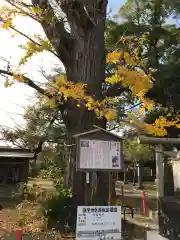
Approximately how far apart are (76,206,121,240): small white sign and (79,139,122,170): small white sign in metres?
0.81

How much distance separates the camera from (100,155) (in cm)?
577

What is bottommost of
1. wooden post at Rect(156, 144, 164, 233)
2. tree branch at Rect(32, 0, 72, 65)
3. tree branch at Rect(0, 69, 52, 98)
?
wooden post at Rect(156, 144, 164, 233)

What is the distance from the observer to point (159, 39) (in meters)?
14.8

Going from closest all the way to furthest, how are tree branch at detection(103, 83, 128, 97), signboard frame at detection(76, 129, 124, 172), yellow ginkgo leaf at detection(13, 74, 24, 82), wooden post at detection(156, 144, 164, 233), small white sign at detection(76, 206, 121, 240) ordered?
small white sign at detection(76, 206, 121, 240) → signboard frame at detection(76, 129, 124, 172) → wooden post at detection(156, 144, 164, 233) → yellow ginkgo leaf at detection(13, 74, 24, 82) → tree branch at detection(103, 83, 128, 97)

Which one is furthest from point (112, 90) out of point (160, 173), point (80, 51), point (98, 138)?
point (98, 138)

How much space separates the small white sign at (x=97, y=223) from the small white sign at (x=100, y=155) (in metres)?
0.81

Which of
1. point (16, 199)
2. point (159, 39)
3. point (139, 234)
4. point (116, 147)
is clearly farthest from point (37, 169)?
point (116, 147)

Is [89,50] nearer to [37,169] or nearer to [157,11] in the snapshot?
[157,11]

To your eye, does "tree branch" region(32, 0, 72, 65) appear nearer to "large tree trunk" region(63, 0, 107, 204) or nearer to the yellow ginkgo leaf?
"large tree trunk" region(63, 0, 107, 204)

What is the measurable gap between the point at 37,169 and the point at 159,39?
18.1m

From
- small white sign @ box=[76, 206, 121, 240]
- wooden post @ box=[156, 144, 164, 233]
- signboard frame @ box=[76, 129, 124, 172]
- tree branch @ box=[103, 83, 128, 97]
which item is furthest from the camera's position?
tree branch @ box=[103, 83, 128, 97]

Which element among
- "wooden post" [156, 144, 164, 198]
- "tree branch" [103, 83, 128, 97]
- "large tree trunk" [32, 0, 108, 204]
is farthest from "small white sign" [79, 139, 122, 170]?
"tree branch" [103, 83, 128, 97]

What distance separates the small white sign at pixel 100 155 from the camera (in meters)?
5.68

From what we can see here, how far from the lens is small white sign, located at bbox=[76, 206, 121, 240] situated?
5.05m
